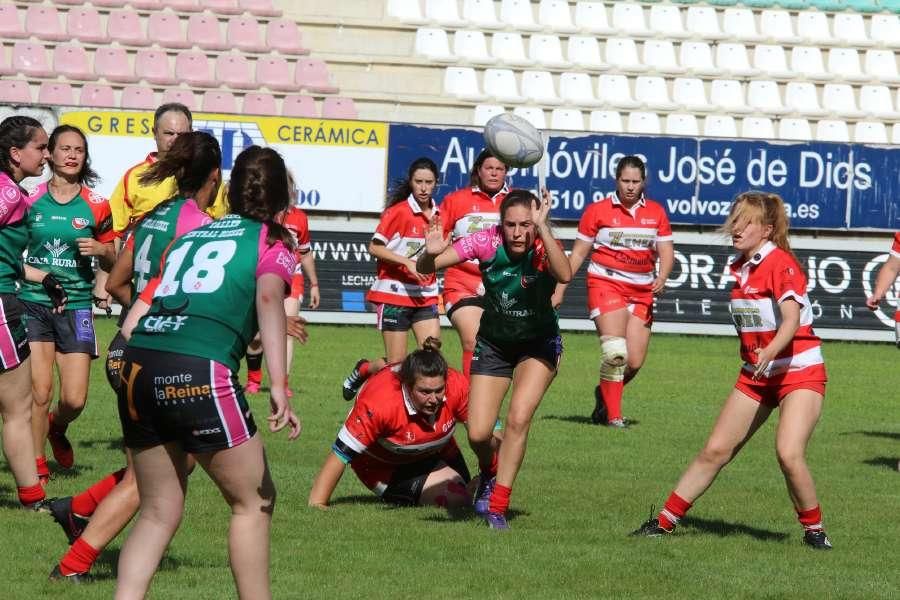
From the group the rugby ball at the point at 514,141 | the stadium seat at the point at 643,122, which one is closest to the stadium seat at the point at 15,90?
the stadium seat at the point at 643,122

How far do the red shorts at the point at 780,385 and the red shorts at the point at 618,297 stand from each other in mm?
4762

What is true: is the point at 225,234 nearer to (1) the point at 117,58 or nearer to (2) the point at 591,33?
(1) the point at 117,58

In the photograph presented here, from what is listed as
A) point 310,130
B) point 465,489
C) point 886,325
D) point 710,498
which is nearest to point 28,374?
point 465,489

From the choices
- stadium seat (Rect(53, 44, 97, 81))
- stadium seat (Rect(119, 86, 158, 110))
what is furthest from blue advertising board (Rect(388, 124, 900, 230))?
stadium seat (Rect(53, 44, 97, 81))

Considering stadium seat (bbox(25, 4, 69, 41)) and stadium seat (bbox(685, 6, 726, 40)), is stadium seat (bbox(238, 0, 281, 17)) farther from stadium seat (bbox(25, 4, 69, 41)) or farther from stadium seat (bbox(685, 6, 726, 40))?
stadium seat (bbox(685, 6, 726, 40))

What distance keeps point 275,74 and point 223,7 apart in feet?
5.03

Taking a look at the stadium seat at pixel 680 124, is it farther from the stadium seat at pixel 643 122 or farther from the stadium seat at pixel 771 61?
the stadium seat at pixel 771 61

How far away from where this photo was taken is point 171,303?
5152 millimetres

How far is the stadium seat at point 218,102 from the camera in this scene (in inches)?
875

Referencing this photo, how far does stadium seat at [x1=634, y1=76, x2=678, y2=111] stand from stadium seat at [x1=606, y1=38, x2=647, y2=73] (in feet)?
0.78

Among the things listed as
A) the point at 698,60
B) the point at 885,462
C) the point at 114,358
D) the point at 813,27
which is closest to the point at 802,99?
the point at 813,27

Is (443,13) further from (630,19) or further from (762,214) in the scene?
(762,214)

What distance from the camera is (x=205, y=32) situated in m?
23.5

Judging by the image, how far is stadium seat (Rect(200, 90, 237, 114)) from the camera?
22219 mm
